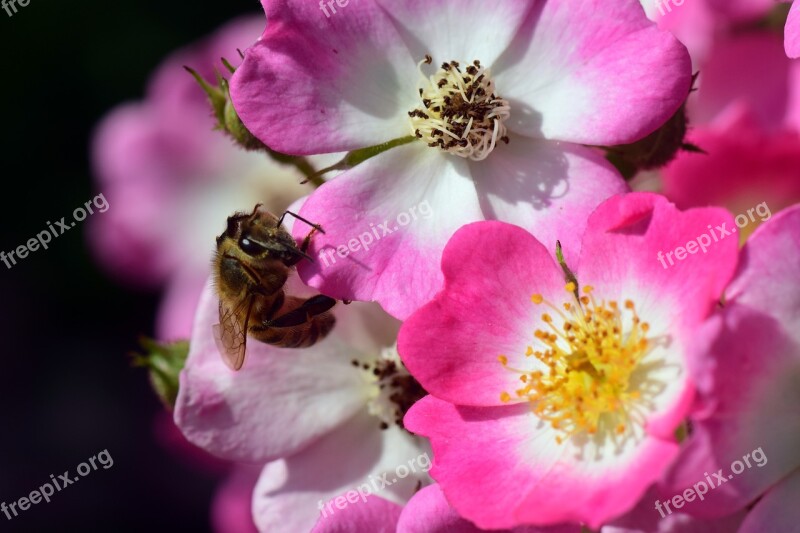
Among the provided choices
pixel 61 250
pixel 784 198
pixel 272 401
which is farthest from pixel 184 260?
pixel 784 198

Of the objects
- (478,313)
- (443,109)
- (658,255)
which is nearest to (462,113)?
(443,109)

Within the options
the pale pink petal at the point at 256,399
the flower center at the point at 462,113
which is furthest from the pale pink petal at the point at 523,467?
the flower center at the point at 462,113

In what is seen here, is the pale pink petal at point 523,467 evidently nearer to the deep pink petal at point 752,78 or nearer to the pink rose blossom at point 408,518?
the pink rose blossom at point 408,518

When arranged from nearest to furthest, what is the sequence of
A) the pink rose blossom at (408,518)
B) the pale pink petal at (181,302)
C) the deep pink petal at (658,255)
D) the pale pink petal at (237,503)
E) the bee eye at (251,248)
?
1. the deep pink petal at (658,255)
2. the pink rose blossom at (408,518)
3. the bee eye at (251,248)
4. the pale pink petal at (237,503)
5. the pale pink petal at (181,302)

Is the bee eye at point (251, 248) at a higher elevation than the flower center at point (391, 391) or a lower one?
higher

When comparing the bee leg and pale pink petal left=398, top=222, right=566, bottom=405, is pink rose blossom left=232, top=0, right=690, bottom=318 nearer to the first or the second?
pale pink petal left=398, top=222, right=566, bottom=405

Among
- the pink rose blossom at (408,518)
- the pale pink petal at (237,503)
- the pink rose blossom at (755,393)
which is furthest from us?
the pale pink petal at (237,503)

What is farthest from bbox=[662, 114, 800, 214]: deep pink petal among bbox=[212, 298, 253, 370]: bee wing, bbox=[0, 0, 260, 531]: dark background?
bbox=[0, 0, 260, 531]: dark background
